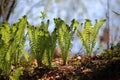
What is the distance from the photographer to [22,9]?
10758mm

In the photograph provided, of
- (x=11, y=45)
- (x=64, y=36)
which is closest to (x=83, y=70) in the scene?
(x=64, y=36)

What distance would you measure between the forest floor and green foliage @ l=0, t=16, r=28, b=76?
0.23 m

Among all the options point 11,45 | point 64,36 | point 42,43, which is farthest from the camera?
point 64,36

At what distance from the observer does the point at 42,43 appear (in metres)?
4.02

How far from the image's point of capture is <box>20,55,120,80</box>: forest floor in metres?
3.62

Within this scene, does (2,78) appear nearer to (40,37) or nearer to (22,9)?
(40,37)

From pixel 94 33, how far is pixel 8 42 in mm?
1240

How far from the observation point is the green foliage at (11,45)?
3.84 m

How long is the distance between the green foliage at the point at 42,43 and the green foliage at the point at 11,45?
140 millimetres

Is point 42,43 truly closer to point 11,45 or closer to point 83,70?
point 11,45

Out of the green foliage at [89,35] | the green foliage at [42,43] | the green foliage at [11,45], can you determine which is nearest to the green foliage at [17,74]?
the green foliage at [11,45]

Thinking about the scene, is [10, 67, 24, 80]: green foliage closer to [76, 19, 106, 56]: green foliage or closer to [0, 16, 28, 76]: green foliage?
[0, 16, 28, 76]: green foliage

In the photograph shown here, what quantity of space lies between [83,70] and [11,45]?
0.87m

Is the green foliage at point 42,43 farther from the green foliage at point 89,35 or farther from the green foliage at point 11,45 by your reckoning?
the green foliage at point 89,35
